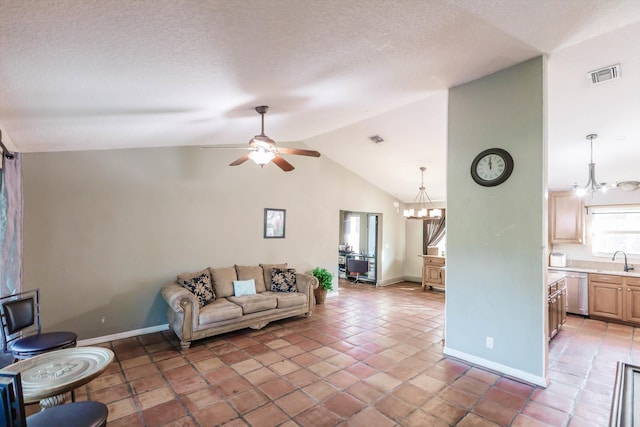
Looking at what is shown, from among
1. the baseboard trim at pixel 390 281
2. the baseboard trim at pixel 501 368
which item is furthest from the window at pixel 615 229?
the baseboard trim at pixel 390 281

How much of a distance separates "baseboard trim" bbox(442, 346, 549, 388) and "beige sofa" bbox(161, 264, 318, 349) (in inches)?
93.9

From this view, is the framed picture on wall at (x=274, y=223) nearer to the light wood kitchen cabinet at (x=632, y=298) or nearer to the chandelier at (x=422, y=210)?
the chandelier at (x=422, y=210)

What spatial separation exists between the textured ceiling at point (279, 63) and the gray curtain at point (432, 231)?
13.1 ft

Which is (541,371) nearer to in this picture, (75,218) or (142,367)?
(142,367)

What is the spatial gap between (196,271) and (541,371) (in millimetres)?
4577

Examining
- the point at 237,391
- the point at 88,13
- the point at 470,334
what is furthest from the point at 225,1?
the point at 470,334

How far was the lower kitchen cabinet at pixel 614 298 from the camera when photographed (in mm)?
4750

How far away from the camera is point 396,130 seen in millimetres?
5070

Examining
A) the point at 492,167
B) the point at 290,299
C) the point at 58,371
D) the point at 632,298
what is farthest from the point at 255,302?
the point at 632,298

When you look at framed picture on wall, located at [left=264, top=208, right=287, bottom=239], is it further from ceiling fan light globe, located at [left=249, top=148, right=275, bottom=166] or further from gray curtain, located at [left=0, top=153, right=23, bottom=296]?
gray curtain, located at [left=0, top=153, right=23, bottom=296]

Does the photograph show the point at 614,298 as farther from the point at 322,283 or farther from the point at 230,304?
the point at 230,304

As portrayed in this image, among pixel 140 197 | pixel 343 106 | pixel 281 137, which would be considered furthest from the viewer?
pixel 281 137

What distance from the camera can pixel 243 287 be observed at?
16.0 feet

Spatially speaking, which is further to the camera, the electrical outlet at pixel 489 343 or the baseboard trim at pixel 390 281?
the baseboard trim at pixel 390 281
